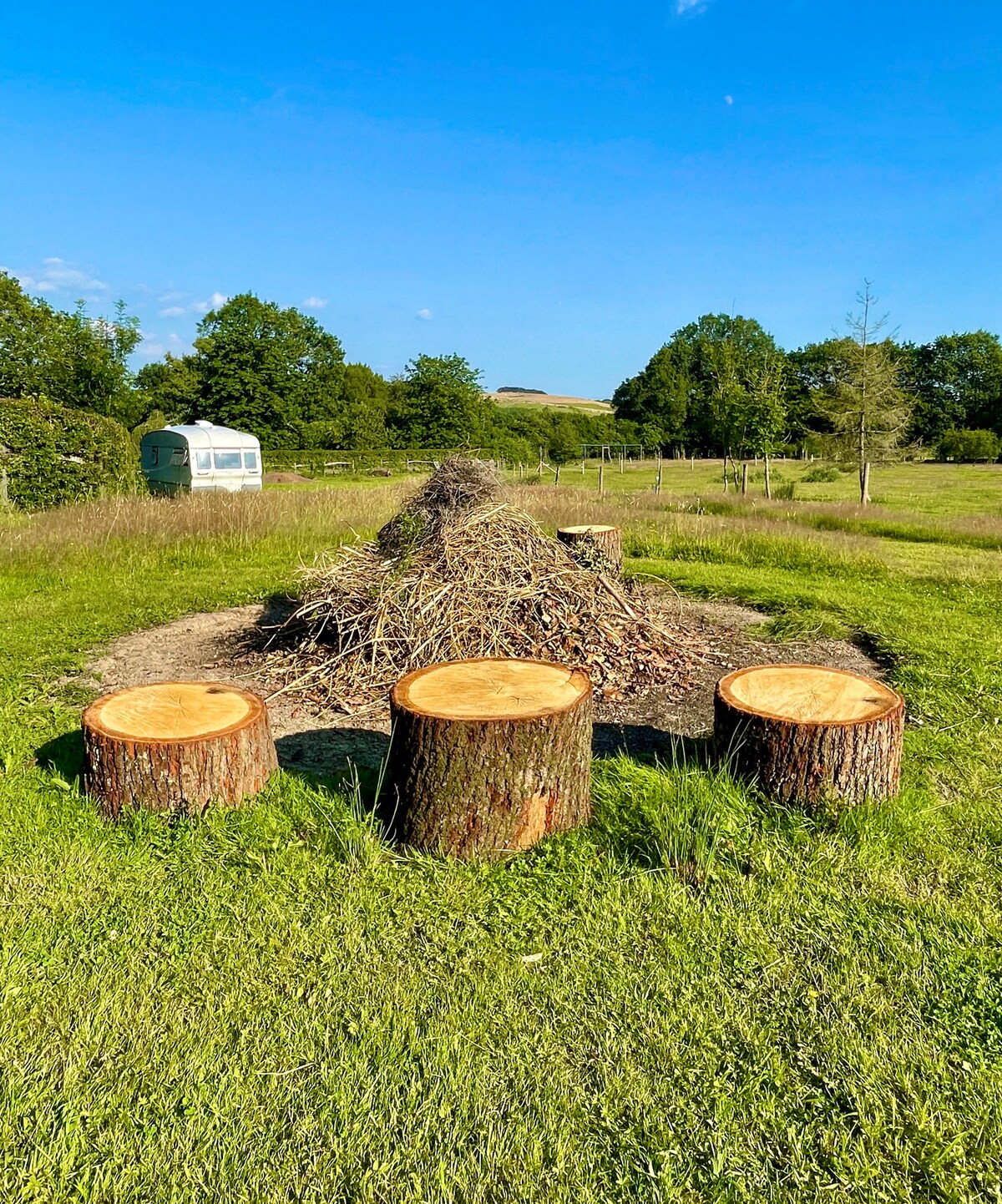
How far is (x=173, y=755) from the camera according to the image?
3.22 metres

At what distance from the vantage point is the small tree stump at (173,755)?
3234 mm

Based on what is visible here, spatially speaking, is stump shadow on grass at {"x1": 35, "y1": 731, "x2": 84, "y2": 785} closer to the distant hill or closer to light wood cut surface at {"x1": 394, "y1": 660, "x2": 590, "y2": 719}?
light wood cut surface at {"x1": 394, "y1": 660, "x2": 590, "y2": 719}

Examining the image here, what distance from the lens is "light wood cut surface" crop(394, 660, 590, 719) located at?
313 cm

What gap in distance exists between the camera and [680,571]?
995cm

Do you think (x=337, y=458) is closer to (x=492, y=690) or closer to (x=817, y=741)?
(x=492, y=690)

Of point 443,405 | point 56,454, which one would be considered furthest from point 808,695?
point 443,405

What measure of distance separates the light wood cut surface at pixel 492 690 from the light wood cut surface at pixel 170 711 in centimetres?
82

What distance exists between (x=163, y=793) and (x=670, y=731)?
111 inches

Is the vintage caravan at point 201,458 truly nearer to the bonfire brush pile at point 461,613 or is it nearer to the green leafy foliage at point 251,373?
the green leafy foliage at point 251,373

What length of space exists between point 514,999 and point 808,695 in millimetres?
1967

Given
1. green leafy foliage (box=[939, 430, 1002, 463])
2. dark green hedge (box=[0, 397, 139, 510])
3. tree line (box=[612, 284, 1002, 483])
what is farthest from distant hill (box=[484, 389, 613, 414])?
dark green hedge (box=[0, 397, 139, 510])

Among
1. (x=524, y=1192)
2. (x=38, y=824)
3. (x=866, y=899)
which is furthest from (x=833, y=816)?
(x=38, y=824)

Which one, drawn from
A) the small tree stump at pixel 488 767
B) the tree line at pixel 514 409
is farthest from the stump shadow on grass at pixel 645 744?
the tree line at pixel 514 409

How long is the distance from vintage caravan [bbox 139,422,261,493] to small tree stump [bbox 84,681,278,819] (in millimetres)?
24685
